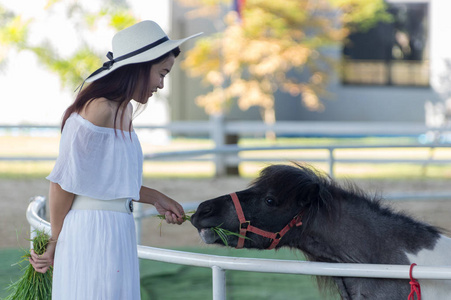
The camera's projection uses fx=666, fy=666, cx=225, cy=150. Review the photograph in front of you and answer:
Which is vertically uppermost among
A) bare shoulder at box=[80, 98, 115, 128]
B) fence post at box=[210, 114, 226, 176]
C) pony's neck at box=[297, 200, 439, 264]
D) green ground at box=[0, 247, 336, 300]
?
bare shoulder at box=[80, 98, 115, 128]

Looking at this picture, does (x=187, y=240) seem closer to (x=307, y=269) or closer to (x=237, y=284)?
(x=237, y=284)

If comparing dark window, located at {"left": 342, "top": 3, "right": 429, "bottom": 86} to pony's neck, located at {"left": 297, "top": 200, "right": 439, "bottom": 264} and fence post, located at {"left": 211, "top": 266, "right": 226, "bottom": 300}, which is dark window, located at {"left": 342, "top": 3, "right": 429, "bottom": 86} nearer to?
pony's neck, located at {"left": 297, "top": 200, "right": 439, "bottom": 264}

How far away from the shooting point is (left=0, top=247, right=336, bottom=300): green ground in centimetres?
465

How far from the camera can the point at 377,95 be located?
1024 inches

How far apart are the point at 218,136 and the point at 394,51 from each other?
1550cm

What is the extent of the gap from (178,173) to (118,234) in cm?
1148

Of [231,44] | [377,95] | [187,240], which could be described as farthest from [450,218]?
[377,95]

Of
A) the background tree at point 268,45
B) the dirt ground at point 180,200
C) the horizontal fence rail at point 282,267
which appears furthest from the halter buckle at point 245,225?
the background tree at point 268,45

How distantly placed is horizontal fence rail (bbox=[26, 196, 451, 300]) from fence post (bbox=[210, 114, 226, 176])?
10379 mm

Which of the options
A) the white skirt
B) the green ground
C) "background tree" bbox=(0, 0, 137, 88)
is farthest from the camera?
"background tree" bbox=(0, 0, 137, 88)

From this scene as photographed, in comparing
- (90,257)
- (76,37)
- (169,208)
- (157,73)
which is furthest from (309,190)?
(76,37)

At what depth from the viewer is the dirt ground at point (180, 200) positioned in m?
6.90

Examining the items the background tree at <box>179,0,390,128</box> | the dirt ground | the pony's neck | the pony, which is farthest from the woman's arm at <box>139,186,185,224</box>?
the background tree at <box>179,0,390,128</box>

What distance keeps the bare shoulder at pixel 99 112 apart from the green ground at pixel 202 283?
2.73 metres
